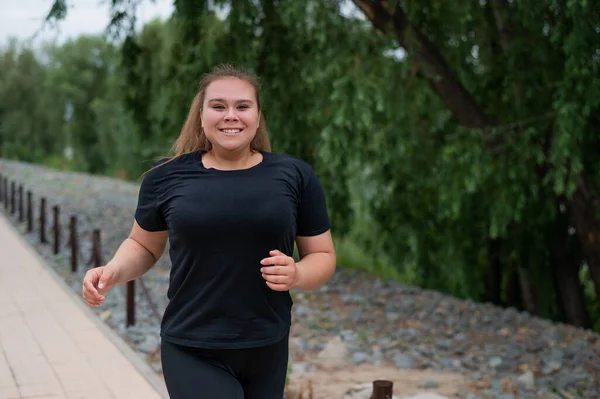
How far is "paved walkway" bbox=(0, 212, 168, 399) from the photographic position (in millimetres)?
5543

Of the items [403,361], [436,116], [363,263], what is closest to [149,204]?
[403,361]

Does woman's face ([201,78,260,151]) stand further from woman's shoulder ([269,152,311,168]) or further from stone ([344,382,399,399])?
stone ([344,382,399,399])

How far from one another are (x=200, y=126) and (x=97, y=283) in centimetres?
67

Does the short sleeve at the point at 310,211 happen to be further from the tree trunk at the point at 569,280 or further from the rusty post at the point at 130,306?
the tree trunk at the point at 569,280

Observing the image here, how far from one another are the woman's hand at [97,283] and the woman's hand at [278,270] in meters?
0.57

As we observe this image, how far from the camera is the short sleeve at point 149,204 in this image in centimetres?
265

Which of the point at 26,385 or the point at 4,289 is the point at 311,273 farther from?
the point at 4,289

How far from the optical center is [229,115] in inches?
103

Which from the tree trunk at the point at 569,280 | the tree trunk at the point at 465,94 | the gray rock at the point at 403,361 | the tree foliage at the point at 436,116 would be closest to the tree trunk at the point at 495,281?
the tree foliage at the point at 436,116

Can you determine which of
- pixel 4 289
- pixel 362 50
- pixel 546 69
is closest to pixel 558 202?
pixel 546 69

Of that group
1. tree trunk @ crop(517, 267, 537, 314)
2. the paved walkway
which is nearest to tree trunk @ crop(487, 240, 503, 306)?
tree trunk @ crop(517, 267, 537, 314)

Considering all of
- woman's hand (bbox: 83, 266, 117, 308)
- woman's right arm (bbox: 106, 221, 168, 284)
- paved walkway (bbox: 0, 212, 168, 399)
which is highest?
woman's right arm (bbox: 106, 221, 168, 284)

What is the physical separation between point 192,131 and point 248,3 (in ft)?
22.7

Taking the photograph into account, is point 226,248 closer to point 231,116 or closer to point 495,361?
point 231,116
